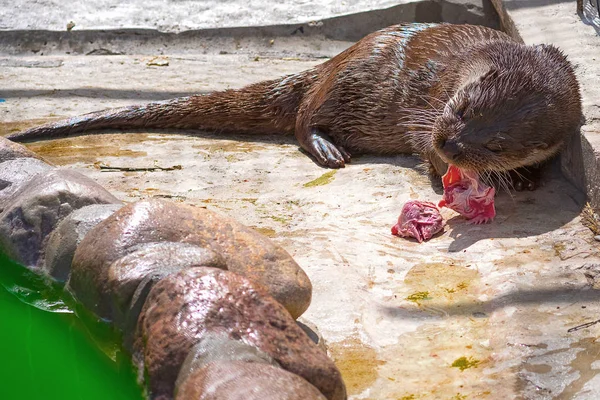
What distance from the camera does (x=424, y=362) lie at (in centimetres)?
259

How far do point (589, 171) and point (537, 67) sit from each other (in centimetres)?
48

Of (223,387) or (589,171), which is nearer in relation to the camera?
(223,387)

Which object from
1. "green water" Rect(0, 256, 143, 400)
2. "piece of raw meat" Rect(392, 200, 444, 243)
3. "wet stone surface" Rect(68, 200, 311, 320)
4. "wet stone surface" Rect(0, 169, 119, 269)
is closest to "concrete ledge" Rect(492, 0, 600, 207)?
"piece of raw meat" Rect(392, 200, 444, 243)

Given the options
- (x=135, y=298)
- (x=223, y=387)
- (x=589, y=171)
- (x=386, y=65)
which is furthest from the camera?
(x=386, y=65)

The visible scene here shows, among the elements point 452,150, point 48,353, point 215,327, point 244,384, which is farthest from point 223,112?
point 244,384

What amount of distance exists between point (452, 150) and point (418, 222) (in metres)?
0.32

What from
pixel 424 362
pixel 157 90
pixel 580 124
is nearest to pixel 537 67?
pixel 580 124

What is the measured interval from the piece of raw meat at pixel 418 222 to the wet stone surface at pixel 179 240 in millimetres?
849

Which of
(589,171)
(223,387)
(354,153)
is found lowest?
(354,153)

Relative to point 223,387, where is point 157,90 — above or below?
below

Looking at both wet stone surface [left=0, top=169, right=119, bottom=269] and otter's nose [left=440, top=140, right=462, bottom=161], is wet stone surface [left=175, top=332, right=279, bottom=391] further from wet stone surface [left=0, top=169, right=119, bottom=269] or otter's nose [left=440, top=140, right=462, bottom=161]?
otter's nose [left=440, top=140, right=462, bottom=161]

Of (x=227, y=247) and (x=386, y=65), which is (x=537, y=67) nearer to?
(x=386, y=65)

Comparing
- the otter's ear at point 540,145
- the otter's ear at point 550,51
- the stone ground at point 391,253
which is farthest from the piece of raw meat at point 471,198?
the otter's ear at point 550,51

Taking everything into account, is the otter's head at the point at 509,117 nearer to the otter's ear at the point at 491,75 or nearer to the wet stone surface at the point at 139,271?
the otter's ear at the point at 491,75
